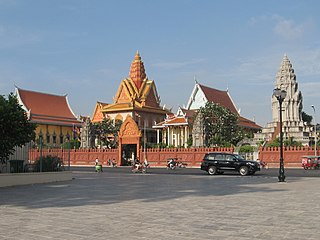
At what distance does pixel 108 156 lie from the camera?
52281 millimetres

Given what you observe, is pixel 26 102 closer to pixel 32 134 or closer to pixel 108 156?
pixel 108 156

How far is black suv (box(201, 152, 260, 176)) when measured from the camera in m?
26.4

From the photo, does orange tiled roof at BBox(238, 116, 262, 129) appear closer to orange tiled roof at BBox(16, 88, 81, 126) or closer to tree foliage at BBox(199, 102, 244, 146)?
tree foliage at BBox(199, 102, 244, 146)

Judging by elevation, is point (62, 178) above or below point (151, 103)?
below

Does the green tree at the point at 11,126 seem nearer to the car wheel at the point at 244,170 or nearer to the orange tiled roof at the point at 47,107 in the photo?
the car wheel at the point at 244,170

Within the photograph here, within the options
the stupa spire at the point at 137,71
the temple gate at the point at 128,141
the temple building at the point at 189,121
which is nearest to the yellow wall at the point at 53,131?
the stupa spire at the point at 137,71

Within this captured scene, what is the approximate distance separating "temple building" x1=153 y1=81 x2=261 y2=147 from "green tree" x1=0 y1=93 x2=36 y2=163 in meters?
32.6

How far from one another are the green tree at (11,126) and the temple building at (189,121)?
3259cm

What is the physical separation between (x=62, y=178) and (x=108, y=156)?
103ft

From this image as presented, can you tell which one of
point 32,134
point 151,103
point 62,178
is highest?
point 151,103

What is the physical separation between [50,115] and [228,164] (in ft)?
188

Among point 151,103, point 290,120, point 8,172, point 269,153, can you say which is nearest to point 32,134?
point 8,172

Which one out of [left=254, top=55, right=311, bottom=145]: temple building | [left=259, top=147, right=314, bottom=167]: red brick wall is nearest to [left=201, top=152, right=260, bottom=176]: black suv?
[left=259, top=147, right=314, bottom=167]: red brick wall

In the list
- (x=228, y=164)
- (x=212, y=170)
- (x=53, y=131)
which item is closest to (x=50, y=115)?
(x=53, y=131)
